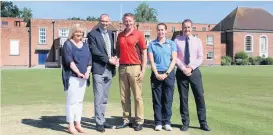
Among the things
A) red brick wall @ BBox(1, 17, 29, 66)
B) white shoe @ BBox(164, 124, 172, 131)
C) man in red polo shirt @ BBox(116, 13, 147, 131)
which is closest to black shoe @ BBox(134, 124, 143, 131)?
man in red polo shirt @ BBox(116, 13, 147, 131)

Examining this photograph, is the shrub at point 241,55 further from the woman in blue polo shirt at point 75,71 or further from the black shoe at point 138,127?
the woman in blue polo shirt at point 75,71

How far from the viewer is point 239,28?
67000 mm

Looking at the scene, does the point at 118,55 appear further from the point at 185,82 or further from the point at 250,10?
the point at 250,10

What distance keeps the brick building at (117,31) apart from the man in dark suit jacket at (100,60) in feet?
143

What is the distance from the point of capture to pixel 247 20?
228 ft

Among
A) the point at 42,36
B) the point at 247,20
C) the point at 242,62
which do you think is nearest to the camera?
the point at 42,36

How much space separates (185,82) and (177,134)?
1108 millimetres

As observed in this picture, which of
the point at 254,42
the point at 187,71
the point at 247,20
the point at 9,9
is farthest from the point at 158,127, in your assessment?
the point at 9,9

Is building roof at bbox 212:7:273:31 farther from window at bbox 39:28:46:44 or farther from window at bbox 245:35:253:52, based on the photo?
window at bbox 39:28:46:44

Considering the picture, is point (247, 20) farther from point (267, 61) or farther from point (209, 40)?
point (209, 40)

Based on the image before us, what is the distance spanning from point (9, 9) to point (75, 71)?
109043 millimetres

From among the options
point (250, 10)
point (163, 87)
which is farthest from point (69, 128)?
point (250, 10)

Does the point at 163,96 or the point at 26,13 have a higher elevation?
the point at 26,13

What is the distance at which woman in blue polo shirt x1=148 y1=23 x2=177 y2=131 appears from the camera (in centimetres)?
723
